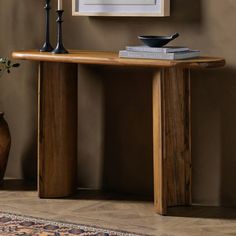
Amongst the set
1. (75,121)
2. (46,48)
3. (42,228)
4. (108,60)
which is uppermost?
(46,48)

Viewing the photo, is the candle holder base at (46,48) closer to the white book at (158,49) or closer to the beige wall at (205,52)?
the beige wall at (205,52)

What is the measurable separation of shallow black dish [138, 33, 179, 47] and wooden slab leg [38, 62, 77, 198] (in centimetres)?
50

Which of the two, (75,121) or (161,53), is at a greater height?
(161,53)

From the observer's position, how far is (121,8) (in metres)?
3.88

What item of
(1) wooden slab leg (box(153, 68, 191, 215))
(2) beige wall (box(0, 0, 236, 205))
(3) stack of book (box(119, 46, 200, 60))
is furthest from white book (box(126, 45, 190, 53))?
(2) beige wall (box(0, 0, 236, 205))

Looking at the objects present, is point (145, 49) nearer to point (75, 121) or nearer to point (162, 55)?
point (162, 55)

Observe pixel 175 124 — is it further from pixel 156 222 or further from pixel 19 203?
pixel 19 203

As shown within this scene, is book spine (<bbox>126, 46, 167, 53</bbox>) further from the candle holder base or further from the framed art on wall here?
the candle holder base

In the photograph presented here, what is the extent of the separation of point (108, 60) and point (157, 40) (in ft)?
0.79

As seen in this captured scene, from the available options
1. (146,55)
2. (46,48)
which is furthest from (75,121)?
(146,55)

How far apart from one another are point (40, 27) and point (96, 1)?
41cm

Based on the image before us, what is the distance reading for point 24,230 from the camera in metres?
3.37

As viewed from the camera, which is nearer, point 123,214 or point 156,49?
point 156,49

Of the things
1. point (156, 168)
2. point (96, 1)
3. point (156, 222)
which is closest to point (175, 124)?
point (156, 168)
